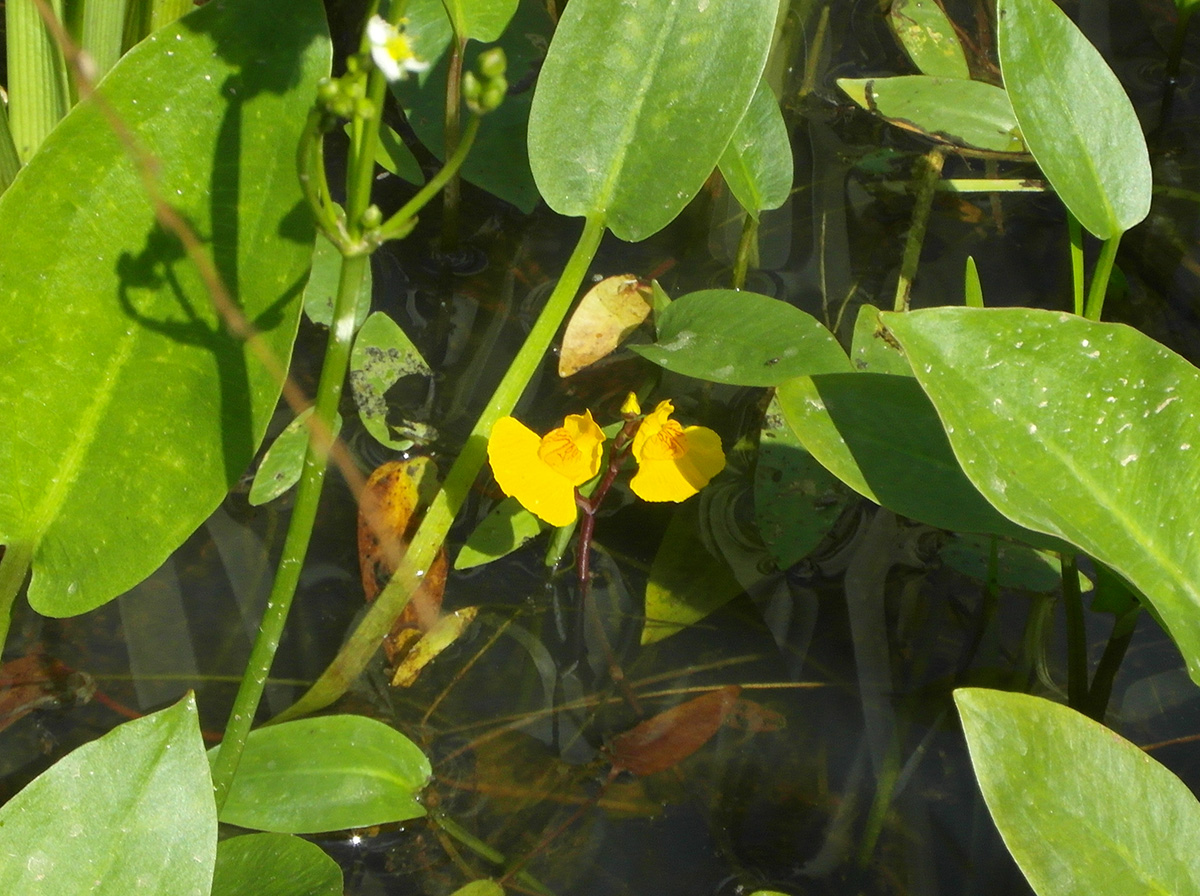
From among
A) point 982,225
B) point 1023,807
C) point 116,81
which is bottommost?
point 1023,807

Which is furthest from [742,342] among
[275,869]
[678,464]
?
[275,869]

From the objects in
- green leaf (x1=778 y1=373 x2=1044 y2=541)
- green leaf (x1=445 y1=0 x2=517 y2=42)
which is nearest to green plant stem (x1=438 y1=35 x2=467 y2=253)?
green leaf (x1=445 y1=0 x2=517 y2=42)

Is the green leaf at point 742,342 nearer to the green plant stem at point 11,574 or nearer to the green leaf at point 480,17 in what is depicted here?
the green leaf at point 480,17

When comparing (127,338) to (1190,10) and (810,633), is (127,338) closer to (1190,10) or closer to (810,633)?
(810,633)

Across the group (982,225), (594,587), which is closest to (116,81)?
(594,587)

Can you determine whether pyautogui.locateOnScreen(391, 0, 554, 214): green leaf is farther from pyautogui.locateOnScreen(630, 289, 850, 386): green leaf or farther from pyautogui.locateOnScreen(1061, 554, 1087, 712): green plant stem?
pyautogui.locateOnScreen(1061, 554, 1087, 712): green plant stem

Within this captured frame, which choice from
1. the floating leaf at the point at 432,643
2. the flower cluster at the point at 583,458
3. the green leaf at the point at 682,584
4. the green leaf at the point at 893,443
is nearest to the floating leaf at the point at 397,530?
the floating leaf at the point at 432,643

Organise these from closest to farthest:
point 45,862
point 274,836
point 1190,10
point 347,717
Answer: point 45,862 < point 274,836 < point 347,717 < point 1190,10

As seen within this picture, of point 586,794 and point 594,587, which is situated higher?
point 594,587
